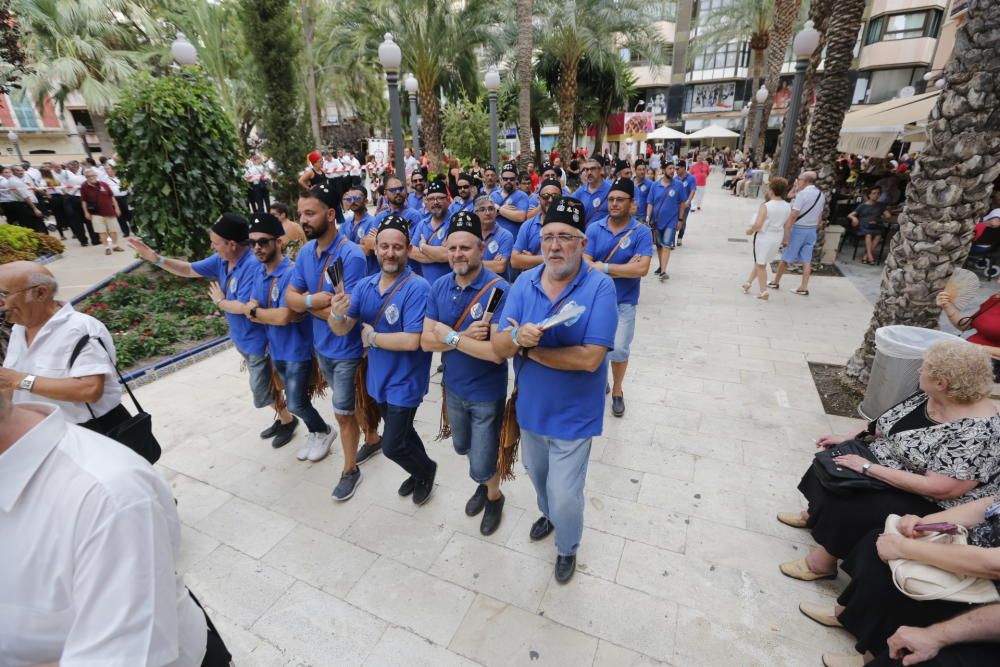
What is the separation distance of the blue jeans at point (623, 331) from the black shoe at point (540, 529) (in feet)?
5.91

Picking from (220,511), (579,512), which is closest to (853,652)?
(579,512)

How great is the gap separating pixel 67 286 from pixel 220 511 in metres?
8.62

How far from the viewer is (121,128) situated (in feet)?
25.3

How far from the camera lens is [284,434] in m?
4.67

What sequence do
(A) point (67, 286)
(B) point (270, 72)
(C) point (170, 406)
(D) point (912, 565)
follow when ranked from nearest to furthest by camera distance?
(D) point (912, 565) < (C) point (170, 406) < (A) point (67, 286) < (B) point (270, 72)

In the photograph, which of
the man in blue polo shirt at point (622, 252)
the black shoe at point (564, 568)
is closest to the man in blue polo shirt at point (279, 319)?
the black shoe at point (564, 568)

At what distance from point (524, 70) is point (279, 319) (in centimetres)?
1347

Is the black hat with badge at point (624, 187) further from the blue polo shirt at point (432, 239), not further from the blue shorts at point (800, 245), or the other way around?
the blue shorts at point (800, 245)

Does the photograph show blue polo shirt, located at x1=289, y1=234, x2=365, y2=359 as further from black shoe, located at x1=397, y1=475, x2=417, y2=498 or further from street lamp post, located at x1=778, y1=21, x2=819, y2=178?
street lamp post, located at x1=778, y1=21, x2=819, y2=178

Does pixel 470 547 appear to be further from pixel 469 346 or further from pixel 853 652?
pixel 853 652

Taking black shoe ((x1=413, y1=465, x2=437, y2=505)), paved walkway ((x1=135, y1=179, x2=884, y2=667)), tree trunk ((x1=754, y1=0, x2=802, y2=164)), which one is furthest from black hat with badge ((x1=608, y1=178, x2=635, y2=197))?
tree trunk ((x1=754, y1=0, x2=802, y2=164))

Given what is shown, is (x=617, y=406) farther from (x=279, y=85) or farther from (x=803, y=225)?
(x=279, y=85)

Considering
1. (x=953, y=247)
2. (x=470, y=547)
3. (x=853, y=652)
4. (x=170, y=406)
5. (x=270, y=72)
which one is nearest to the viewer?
(x=853, y=652)

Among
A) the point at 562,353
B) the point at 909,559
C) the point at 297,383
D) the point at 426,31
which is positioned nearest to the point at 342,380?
the point at 297,383
